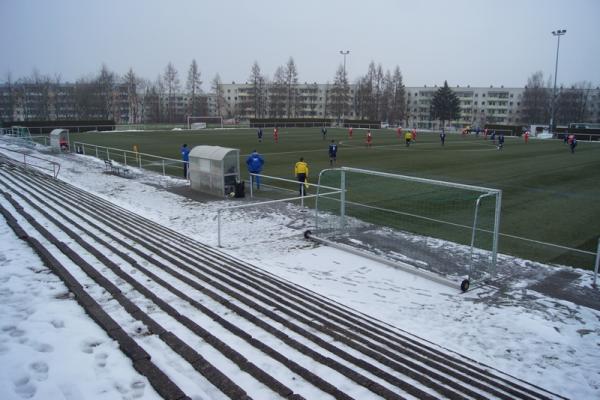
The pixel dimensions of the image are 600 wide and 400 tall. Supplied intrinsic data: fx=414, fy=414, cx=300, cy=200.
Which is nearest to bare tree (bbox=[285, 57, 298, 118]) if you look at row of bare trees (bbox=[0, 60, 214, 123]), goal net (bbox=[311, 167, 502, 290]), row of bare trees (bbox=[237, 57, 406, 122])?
row of bare trees (bbox=[237, 57, 406, 122])

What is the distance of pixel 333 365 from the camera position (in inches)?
194

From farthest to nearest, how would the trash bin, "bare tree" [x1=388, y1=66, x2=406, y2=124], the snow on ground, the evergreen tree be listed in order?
"bare tree" [x1=388, y1=66, x2=406, y2=124]
the evergreen tree
the trash bin
the snow on ground

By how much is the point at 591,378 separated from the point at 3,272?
8.97 meters

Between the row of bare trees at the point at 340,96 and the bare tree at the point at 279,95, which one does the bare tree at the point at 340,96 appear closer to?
the row of bare trees at the point at 340,96

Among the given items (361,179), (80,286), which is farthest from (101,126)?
(80,286)

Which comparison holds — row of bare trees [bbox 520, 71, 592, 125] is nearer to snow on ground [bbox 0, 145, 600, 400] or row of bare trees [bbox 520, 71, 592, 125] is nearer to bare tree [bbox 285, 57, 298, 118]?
bare tree [bbox 285, 57, 298, 118]

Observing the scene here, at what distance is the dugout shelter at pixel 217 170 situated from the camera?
16750mm

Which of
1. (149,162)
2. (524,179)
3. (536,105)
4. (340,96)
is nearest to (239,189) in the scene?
(149,162)

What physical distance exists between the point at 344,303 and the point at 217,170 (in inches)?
422

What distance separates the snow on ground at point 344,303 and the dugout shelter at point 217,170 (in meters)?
4.92

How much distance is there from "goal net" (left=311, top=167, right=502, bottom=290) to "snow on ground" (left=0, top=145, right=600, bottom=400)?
32.6 inches

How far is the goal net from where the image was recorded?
31.6 ft

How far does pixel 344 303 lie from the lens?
24.6 ft

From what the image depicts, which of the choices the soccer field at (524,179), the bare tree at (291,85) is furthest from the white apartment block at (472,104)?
the soccer field at (524,179)
